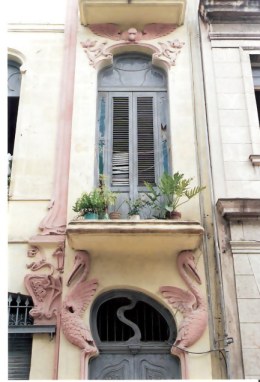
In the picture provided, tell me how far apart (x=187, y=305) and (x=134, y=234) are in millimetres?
1168

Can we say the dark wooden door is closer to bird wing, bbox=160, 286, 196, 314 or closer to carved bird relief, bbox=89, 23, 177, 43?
bird wing, bbox=160, 286, 196, 314

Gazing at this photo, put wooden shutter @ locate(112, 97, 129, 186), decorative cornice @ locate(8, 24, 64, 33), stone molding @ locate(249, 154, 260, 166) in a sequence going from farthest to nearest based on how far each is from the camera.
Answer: decorative cornice @ locate(8, 24, 64, 33) < wooden shutter @ locate(112, 97, 129, 186) < stone molding @ locate(249, 154, 260, 166)

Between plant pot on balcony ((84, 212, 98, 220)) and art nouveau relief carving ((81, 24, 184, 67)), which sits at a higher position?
art nouveau relief carving ((81, 24, 184, 67))

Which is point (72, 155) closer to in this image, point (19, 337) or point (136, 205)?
point (136, 205)

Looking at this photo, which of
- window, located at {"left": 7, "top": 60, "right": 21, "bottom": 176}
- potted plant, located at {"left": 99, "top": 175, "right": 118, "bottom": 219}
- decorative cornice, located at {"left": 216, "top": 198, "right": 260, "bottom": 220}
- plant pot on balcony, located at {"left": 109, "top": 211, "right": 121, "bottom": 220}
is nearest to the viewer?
decorative cornice, located at {"left": 216, "top": 198, "right": 260, "bottom": 220}

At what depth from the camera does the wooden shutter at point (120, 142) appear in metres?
7.89

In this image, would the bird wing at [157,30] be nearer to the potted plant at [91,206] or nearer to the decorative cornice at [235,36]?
the decorative cornice at [235,36]

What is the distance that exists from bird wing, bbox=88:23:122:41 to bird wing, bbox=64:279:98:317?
4414 mm

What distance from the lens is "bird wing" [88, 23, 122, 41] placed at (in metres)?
8.90

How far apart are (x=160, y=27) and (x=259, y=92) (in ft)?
6.82

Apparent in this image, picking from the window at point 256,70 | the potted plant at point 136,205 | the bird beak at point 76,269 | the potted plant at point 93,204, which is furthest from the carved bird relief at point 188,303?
the window at point 256,70

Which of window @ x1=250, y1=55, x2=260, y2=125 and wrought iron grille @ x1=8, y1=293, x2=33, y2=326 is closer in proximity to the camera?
wrought iron grille @ x1=8, y1=293, x2=33, y2=326

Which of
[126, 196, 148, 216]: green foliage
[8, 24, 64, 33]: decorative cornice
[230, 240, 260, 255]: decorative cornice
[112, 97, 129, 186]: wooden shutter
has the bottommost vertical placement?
[230, 240, 260, 255]: decorative cornice

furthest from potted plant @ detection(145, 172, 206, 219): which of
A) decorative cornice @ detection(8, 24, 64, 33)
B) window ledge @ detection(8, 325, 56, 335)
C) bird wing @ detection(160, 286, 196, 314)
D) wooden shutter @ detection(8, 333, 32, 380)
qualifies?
decorative cornice @ detection(8, 24, 64, 33)
